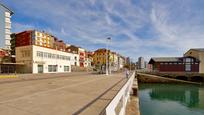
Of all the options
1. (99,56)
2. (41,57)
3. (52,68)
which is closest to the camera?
(41,57)

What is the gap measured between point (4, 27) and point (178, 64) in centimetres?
5320

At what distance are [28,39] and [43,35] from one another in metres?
9.32

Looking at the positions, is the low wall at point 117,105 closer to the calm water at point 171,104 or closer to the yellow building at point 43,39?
the calm water at point 171,104

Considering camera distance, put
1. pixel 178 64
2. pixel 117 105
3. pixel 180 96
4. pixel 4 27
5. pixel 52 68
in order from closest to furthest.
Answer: pixel 117 105
pixel 4 27
pixel 180 96
pixel 52 68
pixel 178 64

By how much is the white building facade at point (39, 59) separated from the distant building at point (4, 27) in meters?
27.0

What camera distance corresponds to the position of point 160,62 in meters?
61.9

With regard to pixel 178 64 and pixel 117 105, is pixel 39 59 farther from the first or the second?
pixel 117 105

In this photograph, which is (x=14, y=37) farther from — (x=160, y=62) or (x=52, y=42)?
(x=160, y=62)

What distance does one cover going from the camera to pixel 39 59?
53500 millimetres

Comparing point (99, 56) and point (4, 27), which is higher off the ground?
point (4, 27)

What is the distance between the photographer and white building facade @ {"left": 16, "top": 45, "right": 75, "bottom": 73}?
51.4 m

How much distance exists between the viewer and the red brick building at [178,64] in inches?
2345

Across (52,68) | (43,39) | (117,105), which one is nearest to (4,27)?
(117,105)

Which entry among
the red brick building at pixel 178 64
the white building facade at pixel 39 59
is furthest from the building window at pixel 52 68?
the red brick building at pixel 178 64
